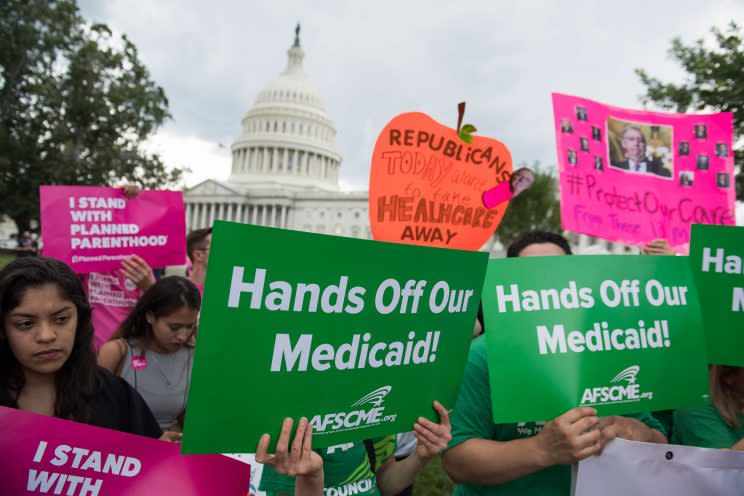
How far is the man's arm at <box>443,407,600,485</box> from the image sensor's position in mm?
1639

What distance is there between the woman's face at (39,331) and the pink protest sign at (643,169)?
2794 millimetres

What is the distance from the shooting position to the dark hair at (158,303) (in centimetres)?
307

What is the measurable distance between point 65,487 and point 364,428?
87cm

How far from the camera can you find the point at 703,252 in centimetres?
214

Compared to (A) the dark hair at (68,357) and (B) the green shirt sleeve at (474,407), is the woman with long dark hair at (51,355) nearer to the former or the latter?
(A) the dark hair at (68,357)

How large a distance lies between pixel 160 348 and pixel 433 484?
283cm

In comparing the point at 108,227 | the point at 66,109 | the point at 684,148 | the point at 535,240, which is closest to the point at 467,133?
the point at 535,240

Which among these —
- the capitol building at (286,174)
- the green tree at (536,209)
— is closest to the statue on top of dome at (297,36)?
the capitol building at (286,174)

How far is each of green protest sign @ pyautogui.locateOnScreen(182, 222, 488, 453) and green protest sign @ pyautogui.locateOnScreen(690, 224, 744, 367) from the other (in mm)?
927

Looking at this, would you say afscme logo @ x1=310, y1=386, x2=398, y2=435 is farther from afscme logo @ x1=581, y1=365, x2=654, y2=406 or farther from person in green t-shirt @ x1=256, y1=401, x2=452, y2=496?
afscme logo @ x1=581, y1=365, x2=654, y2=406

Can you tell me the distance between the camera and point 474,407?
1.95 meters

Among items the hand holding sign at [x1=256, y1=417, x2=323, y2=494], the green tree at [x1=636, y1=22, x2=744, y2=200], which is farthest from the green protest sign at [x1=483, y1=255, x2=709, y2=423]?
the green tree at [x1=636, y1=22, x2=744, y2=200]

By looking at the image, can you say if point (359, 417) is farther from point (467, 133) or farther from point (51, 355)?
point (467, 133)

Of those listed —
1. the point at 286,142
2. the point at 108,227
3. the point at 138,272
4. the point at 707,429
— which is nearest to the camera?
the point at 707,429
